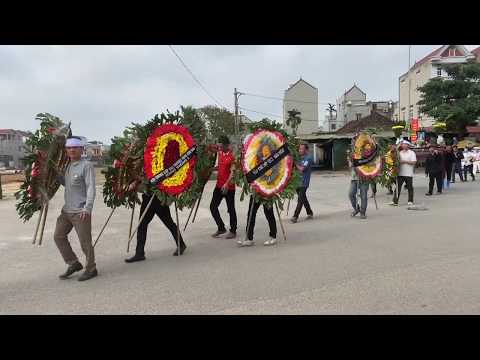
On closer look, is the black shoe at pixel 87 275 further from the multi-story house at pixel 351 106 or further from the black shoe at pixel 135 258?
the multi-story house at pixel 351 106

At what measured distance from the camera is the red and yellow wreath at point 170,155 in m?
5.84

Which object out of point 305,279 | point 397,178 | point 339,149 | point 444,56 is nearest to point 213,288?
point 305,279

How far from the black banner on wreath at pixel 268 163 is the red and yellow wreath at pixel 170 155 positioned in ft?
3.36

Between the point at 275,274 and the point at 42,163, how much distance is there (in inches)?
129

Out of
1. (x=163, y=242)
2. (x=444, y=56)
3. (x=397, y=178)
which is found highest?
(x=444, y=56)

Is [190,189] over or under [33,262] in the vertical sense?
over

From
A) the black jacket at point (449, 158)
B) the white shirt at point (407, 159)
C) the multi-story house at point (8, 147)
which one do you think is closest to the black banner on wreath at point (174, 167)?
the white shirt at point (407, 159)

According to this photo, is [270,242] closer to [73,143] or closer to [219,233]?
[219,233]

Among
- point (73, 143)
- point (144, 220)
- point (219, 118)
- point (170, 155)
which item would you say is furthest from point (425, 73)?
point (73, 143)

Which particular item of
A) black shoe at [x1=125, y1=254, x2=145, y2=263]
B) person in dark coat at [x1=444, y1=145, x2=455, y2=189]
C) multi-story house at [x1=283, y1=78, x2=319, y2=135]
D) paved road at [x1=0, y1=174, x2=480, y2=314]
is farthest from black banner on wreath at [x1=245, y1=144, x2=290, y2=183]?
multi-story house at [x1=283, y1=78, x2=319, y2=135]

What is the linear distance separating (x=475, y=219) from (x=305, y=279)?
18.3ft

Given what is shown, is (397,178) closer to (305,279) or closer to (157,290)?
(305,279)

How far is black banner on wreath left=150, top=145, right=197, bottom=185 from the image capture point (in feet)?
19.2

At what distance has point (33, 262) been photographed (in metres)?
5.98
